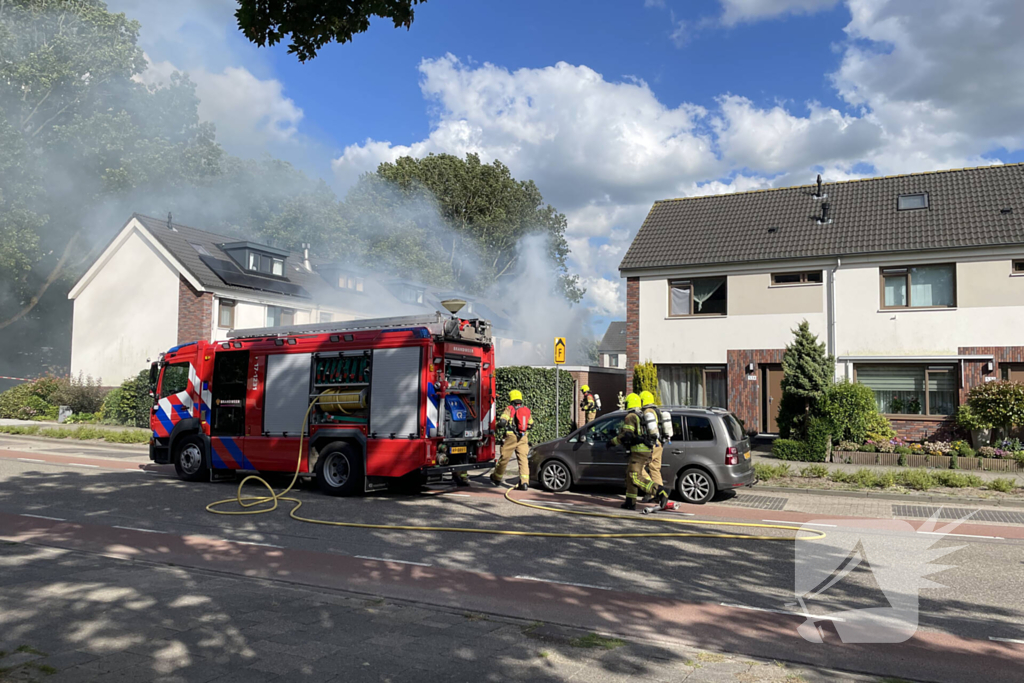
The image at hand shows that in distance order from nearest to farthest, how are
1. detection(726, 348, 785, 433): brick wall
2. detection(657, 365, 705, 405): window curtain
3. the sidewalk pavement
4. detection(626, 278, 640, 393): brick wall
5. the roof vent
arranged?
1. the sidewalk pavement
2. detection(726, 348, 785, 433): brick wall
3. the roof vent
4. detection(657, 365, 705, 405): window curtain
5. detection(626, 278, 640, 393): brick wall

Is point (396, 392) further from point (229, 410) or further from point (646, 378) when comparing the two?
point (646, 378)

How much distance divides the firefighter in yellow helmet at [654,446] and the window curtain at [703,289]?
11.2 metres

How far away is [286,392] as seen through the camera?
12.5m

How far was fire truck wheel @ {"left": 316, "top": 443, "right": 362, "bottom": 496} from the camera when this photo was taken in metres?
11.6

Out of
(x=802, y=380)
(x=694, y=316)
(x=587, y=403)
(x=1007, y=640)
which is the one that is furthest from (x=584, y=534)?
(x=694, y=316)

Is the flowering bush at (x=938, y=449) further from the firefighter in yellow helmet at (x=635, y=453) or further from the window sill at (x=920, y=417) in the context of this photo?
the firefighter in yellow helmet at (x=635, y=453)

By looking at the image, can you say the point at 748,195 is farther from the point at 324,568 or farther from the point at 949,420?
the point at 324,568

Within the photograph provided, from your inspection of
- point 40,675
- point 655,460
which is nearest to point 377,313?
point 655,460

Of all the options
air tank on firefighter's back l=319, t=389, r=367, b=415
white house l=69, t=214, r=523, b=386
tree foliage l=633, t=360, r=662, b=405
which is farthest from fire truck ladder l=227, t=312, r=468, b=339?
white house l=69, t=214, r=523, b=386

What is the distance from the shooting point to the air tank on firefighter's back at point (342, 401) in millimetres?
11727

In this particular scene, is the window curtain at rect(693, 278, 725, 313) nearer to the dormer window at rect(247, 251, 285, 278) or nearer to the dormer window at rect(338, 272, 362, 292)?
the dormer window at rect(247, 251, 285, 278)

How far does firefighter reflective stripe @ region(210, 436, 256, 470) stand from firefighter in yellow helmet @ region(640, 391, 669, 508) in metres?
6.75

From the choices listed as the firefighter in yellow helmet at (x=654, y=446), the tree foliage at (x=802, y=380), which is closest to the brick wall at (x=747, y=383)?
the tree foliage at (x=802, y=380)

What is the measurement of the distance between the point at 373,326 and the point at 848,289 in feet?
44.5
